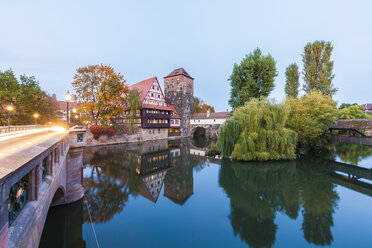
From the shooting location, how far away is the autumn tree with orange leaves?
977 inches

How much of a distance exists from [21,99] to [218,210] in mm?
28207

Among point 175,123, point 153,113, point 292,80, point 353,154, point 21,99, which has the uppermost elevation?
point 292,80

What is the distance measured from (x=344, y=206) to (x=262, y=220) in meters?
4.75

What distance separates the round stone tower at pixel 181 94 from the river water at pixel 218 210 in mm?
28240

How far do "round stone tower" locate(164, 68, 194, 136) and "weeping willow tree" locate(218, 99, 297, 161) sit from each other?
26.0 meters

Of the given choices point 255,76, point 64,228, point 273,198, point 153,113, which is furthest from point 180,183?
point 153,113

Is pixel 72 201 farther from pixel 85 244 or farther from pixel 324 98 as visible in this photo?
pixel 324 98

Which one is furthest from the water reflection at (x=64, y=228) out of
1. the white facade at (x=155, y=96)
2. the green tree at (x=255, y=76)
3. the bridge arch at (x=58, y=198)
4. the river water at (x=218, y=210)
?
the white facade at (x=155, y=96)

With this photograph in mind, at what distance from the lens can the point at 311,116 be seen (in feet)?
62.6

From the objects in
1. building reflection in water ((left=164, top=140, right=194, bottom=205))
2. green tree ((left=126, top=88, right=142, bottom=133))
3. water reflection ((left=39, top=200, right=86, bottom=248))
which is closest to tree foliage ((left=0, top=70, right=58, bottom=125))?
green tree ((left=126, top=88, right=142, bottom=133))

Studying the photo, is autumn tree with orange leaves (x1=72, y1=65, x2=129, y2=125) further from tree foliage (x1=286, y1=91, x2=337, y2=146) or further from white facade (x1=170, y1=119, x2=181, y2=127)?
tree foliage (x1=286, y1=91, x2=337, y2=146)

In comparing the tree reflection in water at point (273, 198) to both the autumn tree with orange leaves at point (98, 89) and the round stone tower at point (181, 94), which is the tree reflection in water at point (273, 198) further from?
the round stone tower at point (181, 94)

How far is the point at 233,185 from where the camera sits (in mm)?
11328

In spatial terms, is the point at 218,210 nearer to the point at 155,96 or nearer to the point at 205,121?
the point at 155,96
